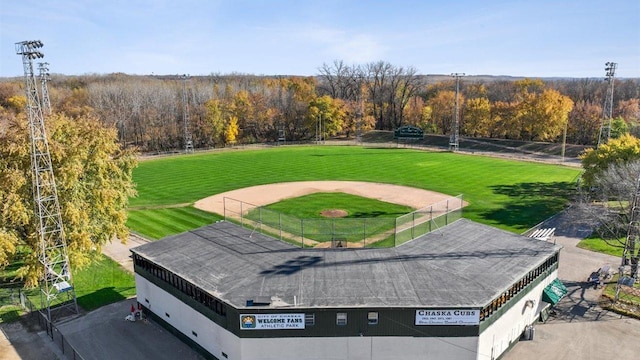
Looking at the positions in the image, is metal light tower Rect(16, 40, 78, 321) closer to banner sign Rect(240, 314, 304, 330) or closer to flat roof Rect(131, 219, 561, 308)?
flat roof Rect(131, 219, 561, 308)

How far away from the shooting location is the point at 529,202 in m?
52.1

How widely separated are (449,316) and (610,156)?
37.9m

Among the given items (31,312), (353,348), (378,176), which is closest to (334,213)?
(378,176)

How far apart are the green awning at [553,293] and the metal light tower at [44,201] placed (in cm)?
2938

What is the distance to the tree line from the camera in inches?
3725

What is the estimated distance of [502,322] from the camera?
22844 millimetres

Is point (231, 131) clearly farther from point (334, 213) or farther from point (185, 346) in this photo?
point (185, 346)

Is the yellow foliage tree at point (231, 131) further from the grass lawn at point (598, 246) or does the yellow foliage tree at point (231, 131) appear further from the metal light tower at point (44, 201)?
the grass lawn at point (598, 246)

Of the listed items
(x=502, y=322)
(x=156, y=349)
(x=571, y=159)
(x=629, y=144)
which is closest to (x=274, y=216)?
(x=156, y=349)

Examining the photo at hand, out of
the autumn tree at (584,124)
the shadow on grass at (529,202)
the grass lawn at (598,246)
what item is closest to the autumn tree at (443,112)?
the autumn tree at (584,124)

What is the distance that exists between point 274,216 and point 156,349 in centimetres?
1713

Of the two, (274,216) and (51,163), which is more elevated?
(51,163)

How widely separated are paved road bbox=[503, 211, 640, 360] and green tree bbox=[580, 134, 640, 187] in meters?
19.5

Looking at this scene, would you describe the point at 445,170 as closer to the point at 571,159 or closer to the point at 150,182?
the point at 571,159
